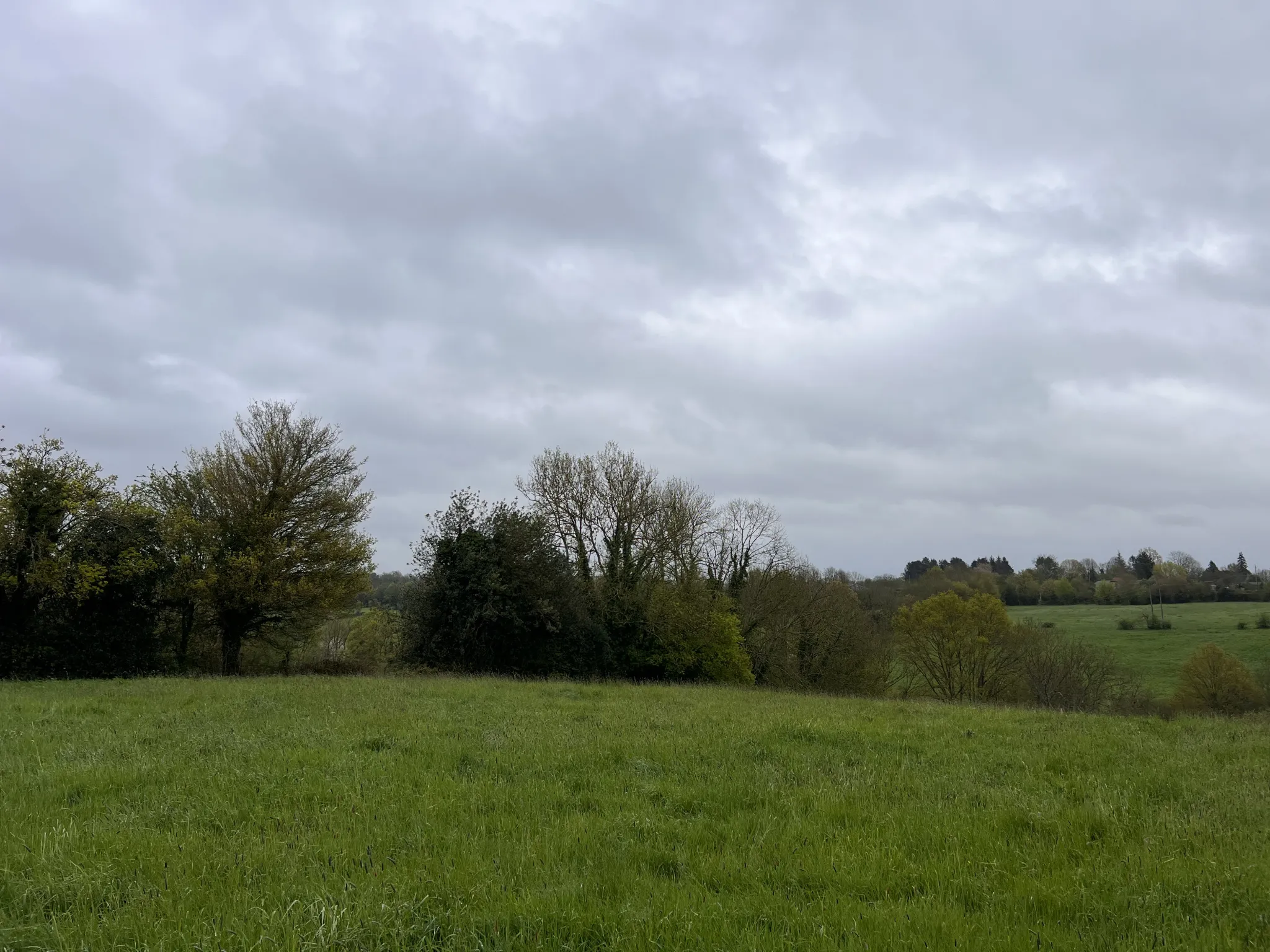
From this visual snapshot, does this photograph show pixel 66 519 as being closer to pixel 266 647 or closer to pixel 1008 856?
pixel 266 647

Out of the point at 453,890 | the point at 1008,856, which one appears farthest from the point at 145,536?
the point at 1008,856

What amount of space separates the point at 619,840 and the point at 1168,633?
88.6m

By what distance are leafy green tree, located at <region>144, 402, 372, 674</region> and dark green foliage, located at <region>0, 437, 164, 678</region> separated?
6.18ft

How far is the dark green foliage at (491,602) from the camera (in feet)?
102

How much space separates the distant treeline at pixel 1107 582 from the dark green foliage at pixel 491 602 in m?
49.9

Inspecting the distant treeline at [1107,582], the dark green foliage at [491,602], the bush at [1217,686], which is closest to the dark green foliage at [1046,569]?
the distant treeline at [1107,582]

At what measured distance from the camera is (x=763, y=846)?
5496 mm

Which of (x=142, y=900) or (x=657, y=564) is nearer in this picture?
(x=142, y=900)

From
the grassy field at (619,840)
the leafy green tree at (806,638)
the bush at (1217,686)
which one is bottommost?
the bush at (1217,686)

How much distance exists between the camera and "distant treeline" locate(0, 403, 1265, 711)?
24.9 meters

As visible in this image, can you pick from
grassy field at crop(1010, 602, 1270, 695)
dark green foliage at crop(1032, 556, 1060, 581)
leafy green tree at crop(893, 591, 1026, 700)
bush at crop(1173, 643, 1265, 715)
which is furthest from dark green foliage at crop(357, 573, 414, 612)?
dark green foliage at crop(1032, 556, 1060, 581)

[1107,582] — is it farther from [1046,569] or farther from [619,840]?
[619,840]

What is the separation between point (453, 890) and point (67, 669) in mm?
27675

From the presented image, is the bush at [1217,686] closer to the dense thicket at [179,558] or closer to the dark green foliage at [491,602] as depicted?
the dark green foliage at [491,602]
